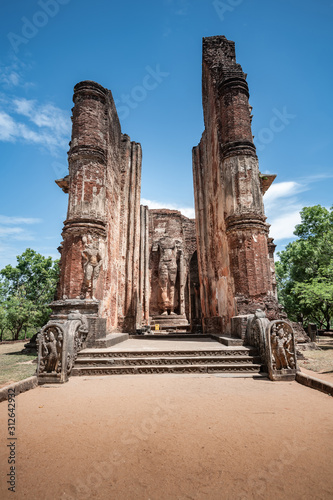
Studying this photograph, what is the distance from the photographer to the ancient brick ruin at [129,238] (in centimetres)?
540

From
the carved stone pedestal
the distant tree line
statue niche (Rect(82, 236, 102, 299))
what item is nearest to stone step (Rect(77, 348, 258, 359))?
the carved stone pedestal

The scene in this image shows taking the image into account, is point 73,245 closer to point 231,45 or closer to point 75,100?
point 75,100

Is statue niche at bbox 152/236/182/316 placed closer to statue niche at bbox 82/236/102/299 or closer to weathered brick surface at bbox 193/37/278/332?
weathered brick surface at bbox 193/37/278/332

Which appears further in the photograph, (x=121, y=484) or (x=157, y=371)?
(x=157, y=371)

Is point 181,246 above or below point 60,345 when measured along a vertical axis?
above

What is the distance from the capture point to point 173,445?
225cm

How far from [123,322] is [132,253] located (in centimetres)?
305

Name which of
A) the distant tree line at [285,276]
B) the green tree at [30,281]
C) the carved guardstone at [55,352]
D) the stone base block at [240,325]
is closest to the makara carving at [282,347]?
the stone base block at [240,325]

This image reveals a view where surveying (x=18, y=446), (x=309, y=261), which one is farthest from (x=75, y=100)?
(x=309, y=261)

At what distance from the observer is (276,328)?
4.69 m

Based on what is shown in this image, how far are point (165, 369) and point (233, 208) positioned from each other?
14.5 feet

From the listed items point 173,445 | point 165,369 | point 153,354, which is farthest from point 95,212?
point 173,445

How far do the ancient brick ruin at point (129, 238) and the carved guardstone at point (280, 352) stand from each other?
0.02 m

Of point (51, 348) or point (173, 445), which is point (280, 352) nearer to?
point (173, 445)
